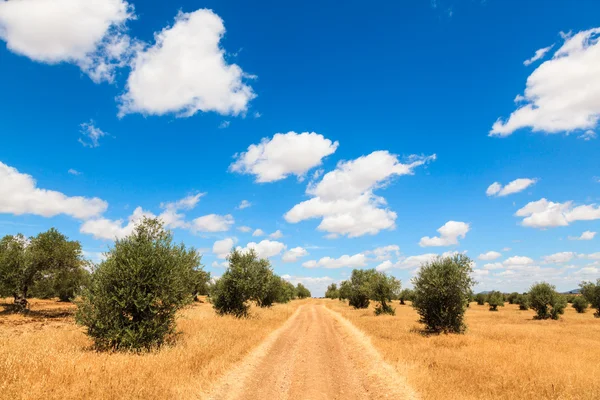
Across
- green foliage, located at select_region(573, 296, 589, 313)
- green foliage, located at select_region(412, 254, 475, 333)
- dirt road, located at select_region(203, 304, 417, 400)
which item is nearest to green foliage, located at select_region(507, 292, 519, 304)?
green foliage, located at select_region(573, 296, 589, 313)

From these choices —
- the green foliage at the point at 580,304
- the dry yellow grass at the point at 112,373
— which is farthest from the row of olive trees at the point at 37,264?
the green foliage at the point at 580,304

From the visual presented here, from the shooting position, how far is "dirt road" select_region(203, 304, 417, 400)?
11.5m

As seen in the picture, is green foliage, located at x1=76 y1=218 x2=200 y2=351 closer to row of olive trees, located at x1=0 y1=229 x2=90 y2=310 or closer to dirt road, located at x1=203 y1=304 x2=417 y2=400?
dirt road, located at x1=203 y1=304 x2=417 y2=400

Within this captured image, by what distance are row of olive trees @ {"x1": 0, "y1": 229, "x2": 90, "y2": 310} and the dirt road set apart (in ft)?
113

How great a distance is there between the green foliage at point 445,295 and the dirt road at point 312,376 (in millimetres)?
12091

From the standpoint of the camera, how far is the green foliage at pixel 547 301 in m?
53.6

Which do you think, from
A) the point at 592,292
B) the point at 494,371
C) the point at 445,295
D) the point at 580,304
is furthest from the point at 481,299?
the point at 494,371

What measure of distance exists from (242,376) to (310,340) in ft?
38.8

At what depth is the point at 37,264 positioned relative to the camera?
4284 cm

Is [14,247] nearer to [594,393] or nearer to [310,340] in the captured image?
[310,340]

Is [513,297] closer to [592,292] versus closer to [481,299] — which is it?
[481,299]

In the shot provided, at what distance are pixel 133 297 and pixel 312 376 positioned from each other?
1090 centimetres

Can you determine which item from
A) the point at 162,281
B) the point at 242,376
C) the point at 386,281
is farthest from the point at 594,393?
the point at 386,281

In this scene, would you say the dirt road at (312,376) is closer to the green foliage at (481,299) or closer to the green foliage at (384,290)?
the green foliage at (384,290)
